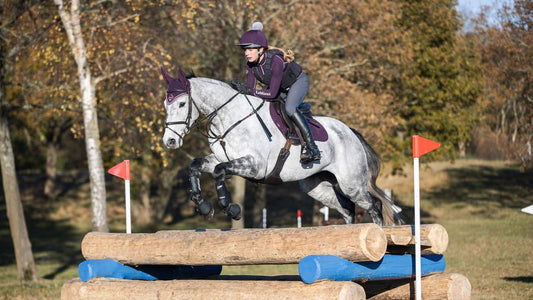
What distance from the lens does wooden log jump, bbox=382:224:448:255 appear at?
6.73 metres

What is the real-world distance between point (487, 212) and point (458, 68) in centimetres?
709

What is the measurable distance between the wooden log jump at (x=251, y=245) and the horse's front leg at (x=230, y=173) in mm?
248

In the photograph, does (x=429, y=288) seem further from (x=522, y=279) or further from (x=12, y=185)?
(x=12, y=185)

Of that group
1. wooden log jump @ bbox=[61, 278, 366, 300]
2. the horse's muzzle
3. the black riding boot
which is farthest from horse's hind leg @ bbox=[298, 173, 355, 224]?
wooden log jump @ bbox=[61, 278, 366, 300]

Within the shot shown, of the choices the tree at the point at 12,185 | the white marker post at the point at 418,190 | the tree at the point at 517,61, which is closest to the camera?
the white marker post at the point at 418,190

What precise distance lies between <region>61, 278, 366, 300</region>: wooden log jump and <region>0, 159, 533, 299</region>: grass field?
16.3 ft

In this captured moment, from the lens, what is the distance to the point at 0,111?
15.9 m

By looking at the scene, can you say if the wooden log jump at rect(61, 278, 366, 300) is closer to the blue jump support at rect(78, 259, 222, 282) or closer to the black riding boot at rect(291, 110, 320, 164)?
the blue jump support at rect(78, 259, 222, 282)

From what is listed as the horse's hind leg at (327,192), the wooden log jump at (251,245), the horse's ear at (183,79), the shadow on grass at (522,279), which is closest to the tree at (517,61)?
the shadow on grass at (522,279)

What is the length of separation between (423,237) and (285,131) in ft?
5.81

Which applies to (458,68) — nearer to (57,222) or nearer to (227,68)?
(227,68)

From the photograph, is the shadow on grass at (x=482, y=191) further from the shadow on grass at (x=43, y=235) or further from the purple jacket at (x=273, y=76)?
the purple jacket at (x=273, y=76)

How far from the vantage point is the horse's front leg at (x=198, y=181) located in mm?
6906

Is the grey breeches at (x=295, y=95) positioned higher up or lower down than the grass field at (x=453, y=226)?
higher up
